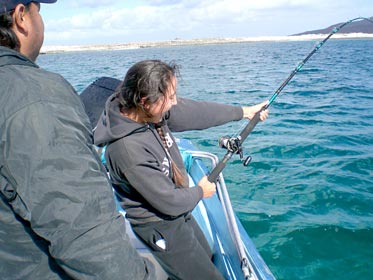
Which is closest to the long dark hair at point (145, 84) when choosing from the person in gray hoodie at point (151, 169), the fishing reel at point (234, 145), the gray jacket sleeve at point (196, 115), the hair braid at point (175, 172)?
the person in gray hoodie at point (151, 169)

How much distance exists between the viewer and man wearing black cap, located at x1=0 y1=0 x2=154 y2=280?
0.96 m

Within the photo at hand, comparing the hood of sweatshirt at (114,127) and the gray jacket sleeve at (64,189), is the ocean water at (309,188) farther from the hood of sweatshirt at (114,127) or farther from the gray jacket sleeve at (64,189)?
the gray jacket sleeve at (64,189)

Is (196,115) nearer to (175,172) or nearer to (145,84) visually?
(175,172)

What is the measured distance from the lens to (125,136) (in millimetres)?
2121

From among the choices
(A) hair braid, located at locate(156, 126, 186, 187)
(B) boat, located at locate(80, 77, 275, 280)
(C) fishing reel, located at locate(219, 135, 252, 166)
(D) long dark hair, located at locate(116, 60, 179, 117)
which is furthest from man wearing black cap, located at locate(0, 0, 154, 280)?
(C) fishing reel, located at locate(219, 135, 252, 166)

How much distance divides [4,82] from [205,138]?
820cm

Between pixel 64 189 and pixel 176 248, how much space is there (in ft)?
4.76

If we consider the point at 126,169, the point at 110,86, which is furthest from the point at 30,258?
the point at 110,86

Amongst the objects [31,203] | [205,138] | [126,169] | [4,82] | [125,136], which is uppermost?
[4,82]

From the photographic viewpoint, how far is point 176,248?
2.29 meters

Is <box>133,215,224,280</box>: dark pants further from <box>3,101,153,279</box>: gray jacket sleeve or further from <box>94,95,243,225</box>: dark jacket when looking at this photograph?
<box>3,101,153,279</box>: gray jacket sleeve

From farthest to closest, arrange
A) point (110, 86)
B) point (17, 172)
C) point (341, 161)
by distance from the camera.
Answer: point (341, 161) → point (110, 86) → point (17, 172)

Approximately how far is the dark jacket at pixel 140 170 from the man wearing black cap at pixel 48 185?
926mm

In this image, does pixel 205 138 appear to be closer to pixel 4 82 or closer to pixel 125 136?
pixel 125 136
